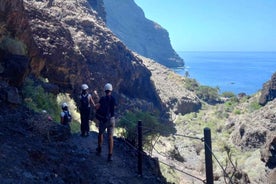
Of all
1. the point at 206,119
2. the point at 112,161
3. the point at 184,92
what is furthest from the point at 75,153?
the point at 184,92

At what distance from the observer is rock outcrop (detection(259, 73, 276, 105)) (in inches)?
2243

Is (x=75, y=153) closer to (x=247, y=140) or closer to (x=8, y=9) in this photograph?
(x=8, y=9)

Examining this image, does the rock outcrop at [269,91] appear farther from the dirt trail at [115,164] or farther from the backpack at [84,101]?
the backpack at [84,101]

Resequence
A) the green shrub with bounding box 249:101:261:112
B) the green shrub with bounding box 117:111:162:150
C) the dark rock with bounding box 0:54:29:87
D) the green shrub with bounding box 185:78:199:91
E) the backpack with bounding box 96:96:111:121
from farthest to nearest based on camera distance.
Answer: the green shrub with bounding box 185:78:199:91, the green shrub with bounding box 249:101:261:112, the green shrub with bounding box 117:111:162:150, the dark rock with bounding box 0:54:29:87, the backpack with bounding box 96:96:111:121

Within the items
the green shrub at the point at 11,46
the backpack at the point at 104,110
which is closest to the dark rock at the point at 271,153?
the green shrub at the point at 11,46

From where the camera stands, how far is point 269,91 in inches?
2296

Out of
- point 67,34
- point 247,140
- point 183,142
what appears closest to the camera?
point 67,34

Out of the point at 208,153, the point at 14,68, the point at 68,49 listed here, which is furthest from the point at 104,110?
the point at 68,49

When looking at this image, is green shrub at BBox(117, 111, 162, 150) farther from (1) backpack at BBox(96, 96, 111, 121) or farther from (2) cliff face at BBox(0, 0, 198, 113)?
(1) backpack at BBox(96, 96, 111, 121)

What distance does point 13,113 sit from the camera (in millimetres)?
9531

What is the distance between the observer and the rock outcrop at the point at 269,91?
5697cm

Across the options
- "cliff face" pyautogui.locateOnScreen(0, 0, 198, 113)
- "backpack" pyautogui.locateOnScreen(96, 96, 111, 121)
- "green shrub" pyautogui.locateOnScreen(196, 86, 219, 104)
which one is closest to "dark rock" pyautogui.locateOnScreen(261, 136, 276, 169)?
"cliff face" pyautogui.locateOnScreen(0, 0, 198, 113)

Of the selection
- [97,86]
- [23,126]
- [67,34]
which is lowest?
[23,126]

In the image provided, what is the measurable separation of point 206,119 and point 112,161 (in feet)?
180
